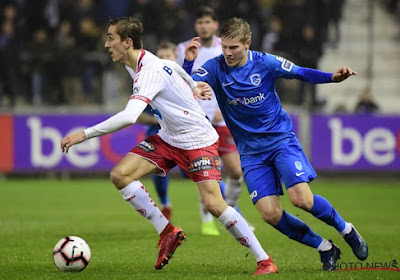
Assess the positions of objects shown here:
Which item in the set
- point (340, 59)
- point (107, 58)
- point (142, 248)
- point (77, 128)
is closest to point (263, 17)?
point (340, 59)

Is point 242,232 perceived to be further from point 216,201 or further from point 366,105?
point 366,105

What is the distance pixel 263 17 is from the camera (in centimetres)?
2044

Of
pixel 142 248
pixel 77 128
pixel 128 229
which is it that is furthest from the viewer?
pixel 77 128

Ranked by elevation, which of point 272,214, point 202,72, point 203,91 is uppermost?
point 202,72

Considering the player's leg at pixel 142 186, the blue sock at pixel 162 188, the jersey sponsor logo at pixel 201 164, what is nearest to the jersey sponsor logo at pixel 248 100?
the jersey sponsor logo at pixel 201 164

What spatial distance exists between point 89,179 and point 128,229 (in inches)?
347

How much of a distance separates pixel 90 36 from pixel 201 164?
1269 cm

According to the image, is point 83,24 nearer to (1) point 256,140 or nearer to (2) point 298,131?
(2) point 298,131

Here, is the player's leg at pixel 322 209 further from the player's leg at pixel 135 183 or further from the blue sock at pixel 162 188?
the blue sock at pixel 162 188

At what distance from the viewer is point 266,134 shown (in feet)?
24.8

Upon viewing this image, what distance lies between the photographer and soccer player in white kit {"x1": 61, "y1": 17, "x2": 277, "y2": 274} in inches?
282

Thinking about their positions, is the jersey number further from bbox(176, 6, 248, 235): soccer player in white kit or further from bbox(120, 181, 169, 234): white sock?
bbox(176, 6, 248, 235): soccer player in white kit

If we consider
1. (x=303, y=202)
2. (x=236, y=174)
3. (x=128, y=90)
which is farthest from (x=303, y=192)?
(x=128, y=90)

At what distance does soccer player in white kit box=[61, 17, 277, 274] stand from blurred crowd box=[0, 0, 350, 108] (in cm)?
1153
